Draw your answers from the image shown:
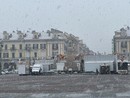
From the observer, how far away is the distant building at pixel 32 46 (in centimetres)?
14850

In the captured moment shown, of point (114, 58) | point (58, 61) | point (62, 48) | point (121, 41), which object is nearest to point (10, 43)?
point (62, 48)

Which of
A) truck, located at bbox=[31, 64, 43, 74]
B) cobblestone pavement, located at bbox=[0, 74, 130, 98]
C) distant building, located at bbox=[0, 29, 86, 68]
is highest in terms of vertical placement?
distant building, located at bbox=[0, 29, 86, 68]

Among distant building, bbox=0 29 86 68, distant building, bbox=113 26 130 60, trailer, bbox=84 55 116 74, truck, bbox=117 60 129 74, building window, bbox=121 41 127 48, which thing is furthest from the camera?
building window, bbox=121 41 127 48

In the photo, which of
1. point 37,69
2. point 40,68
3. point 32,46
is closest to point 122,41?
point 32,46

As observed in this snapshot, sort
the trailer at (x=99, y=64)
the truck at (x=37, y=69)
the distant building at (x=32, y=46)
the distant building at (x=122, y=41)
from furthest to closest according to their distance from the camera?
the distant building at (x=122, y=41) → the distant building at (x=32, y=46) → the truck at (x=37, y=69) → the trailer at (x=99, y=64)

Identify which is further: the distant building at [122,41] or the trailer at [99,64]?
the distant building at [122,41]

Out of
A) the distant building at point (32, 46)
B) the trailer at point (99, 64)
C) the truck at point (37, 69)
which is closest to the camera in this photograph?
the trailer at point (99, 64)

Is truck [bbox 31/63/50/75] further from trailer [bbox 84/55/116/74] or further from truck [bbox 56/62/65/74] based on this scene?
trailer [bbox 84/55/116/74]

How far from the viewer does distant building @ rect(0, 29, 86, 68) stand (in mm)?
148500

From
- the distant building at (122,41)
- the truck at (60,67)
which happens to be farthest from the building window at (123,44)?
the truck at (60,67)

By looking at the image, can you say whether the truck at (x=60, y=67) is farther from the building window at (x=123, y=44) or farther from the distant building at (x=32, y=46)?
the building window at (x=123, y=44)

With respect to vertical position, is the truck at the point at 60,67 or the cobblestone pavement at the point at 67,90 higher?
the truck at the point at 60,67

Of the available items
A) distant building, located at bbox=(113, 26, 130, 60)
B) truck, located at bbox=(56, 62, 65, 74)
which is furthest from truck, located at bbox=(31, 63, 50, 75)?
distant building, located at bbox=(113, 26, 130, 60)

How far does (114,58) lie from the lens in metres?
86.2
